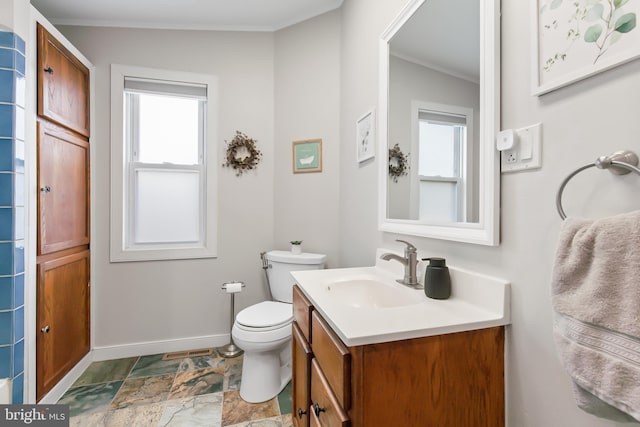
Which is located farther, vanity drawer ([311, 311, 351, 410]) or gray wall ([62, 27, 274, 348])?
gray wall ([62, 27, 274, 348])

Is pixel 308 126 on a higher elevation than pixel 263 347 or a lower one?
higher

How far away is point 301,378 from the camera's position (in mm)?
1186

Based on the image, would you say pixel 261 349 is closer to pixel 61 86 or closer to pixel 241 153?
pixel 241 153

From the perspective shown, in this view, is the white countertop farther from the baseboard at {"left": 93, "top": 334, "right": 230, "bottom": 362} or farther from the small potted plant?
the baseboard at {"left": 93, "top": 334, "right": 230, "bottom": 362}

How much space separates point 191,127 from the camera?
2.38 meters

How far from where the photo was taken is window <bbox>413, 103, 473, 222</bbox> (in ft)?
3.26

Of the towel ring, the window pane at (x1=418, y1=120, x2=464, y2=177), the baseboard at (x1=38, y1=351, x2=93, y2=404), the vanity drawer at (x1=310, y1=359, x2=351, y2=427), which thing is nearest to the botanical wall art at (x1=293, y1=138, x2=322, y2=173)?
the window pane at (x1=418, y1=120, x2=464, y2=177)

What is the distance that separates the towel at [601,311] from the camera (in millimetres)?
470

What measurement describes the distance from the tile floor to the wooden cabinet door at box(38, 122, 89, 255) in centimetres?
89

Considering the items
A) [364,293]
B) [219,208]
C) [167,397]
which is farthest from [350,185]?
[167,397]

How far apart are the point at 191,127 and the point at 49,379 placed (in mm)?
1869

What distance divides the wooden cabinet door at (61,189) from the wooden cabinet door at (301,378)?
4.87ft

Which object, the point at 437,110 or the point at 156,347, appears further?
the point at 156,347

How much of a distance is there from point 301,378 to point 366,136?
1286 mm
